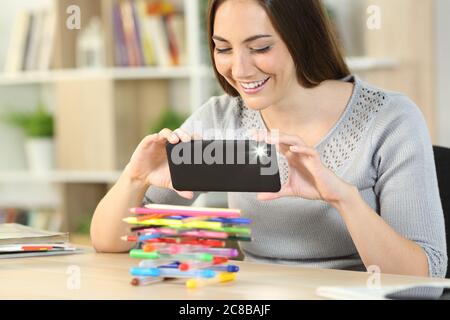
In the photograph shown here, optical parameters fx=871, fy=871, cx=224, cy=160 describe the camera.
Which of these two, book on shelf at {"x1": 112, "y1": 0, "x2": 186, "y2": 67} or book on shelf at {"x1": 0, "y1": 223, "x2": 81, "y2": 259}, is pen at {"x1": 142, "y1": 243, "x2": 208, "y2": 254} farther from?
book on shelf at {"x1": 112, "y1": 0, "x2": 186, "y2": 67}

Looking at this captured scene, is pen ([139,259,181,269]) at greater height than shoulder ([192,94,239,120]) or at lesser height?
lesser

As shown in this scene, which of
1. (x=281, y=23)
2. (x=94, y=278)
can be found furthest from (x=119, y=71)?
(x=94, y=278)

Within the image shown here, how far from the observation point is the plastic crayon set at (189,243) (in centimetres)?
128

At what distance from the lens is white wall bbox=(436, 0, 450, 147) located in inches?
126

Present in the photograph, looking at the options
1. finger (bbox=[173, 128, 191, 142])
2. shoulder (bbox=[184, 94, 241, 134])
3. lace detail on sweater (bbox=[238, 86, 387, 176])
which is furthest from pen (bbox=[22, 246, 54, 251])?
lace detail on sweater (bbox=[238, 86, 387, 176])

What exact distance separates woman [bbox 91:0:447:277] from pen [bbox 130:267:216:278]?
286 millimetres

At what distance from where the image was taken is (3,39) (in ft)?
14.8

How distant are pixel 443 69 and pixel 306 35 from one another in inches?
63.3

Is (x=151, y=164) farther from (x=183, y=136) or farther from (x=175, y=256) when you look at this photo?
(x=175, y=256)

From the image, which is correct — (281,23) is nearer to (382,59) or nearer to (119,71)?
(382,59)

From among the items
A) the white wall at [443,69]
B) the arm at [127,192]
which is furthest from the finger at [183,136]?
the white wall at [443,69]

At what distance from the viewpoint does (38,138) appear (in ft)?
13.9
